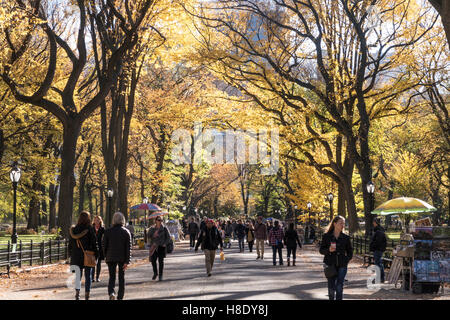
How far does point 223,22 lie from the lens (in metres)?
29.1

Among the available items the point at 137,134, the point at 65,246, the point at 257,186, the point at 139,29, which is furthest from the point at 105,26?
the point at 257,186

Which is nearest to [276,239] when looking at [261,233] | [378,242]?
[261,233]

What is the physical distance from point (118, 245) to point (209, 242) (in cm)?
689

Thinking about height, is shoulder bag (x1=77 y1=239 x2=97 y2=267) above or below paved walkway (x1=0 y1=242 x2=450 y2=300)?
above

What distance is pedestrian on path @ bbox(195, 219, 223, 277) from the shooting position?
19.1 metres

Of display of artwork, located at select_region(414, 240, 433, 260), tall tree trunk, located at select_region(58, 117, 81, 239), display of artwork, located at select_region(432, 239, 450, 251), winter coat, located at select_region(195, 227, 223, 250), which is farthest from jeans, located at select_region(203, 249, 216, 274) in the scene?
tall tree trunk, located at select_region(58, 117, 81, 239)

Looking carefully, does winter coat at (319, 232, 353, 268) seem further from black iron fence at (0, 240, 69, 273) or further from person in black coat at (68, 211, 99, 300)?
black iron fence at (0, 240, 69, 273)

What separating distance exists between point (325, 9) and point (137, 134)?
26704 mm

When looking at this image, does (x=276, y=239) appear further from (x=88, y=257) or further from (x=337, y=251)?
(x=337, y=251)

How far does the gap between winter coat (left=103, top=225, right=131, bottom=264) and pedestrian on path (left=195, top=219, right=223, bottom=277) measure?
6555 mm

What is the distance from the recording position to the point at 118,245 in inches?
496

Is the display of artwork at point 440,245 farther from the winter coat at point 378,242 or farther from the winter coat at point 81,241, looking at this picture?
the winter coat at point 81,241

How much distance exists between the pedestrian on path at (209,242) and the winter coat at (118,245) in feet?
21.5

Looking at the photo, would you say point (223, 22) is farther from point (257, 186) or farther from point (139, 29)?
point (257, 186)
